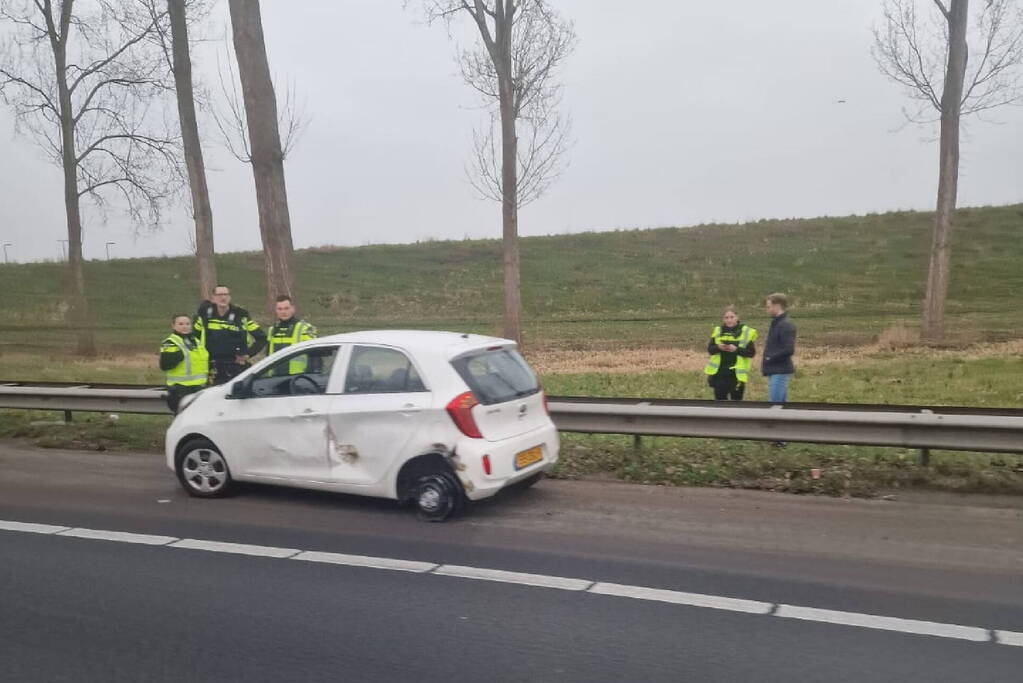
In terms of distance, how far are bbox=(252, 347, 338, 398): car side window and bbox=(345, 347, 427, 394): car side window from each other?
0.79 feet

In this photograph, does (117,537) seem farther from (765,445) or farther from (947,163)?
(947,163)

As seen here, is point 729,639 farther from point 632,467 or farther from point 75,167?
point 75,167

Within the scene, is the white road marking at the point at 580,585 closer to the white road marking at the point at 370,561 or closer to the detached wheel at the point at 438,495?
the white road marking at the point at 370,561

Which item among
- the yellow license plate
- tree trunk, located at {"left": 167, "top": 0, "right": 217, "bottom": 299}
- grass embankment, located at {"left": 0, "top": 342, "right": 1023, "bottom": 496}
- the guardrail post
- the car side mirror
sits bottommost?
grass embankment, located at {"left": 0, "top": 342, "right": 1023, "bottom": 496}

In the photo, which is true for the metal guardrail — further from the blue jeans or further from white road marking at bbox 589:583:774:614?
white road marking at bbox 589:583:774:614

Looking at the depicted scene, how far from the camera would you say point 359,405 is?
7.31m

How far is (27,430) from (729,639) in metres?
10.0

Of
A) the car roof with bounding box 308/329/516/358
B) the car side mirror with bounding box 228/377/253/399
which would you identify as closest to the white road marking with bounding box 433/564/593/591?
the car roof with bounding box 308/329/516/358

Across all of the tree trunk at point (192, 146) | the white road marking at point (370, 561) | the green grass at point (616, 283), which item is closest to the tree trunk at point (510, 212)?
the green grass at point (616, 283)

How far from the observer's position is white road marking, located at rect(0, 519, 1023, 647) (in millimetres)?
4871

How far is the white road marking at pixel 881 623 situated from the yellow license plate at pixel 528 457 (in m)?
2.54

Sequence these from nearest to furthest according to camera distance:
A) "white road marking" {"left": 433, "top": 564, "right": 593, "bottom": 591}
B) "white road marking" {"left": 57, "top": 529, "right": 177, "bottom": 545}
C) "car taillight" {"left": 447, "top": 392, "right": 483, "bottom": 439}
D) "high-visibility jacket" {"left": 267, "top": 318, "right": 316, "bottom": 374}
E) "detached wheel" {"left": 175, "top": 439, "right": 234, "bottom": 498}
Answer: "white road marking" {"left": 433, "top": 564, "right": 593, "bottom": 591}, "white road marking" {"left": 57, "top": 529, "right": 177, "bottom": 545}, "car taillight" {"left": 447, "top": 392, "right": 483, "bottom": 439}, "detached wheel" {"left": 175, "top": 439, "right": 234, "bottom": 498}, "high-visibility jacket" {"left": 267, "top": 318, "right": 316, "bottom": 374}

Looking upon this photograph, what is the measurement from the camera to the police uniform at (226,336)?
34.1 feet

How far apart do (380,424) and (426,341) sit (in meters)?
0.77
